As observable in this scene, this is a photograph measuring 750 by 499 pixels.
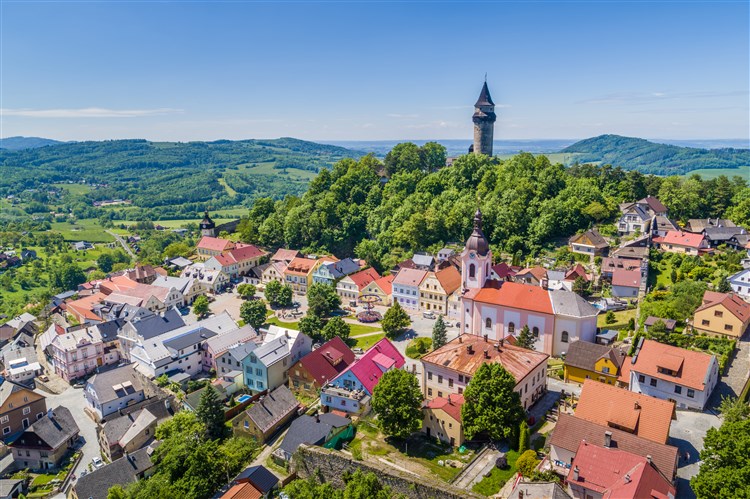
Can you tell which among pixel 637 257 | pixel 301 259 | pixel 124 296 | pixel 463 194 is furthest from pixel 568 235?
pixel 124 296

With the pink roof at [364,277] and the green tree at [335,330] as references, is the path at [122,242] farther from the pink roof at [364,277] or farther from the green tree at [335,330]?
the green tree at [335,330]

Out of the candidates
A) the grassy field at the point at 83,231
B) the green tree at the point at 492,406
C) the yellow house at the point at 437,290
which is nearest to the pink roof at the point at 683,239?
the yellow house at the point at 437,290

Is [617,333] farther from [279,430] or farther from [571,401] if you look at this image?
[279,430]

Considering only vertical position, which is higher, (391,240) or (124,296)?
(391,240)

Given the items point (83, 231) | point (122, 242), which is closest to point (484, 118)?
point (122, 242)

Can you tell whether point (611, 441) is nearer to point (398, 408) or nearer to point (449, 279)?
point (398, 408)

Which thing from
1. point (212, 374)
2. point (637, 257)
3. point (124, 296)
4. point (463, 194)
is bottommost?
point (212, 374)

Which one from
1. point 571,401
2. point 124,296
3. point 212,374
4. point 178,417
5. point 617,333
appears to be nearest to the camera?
point 571,401
